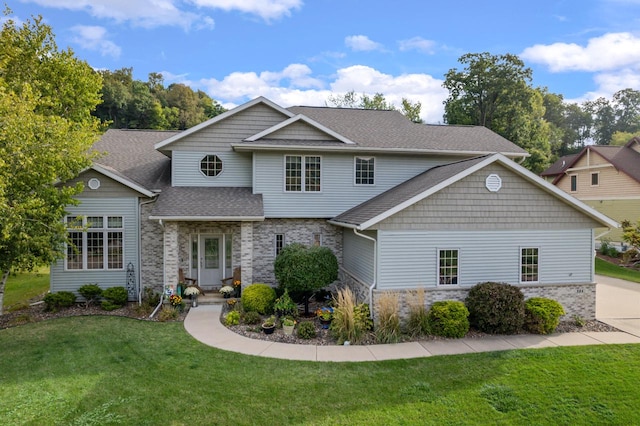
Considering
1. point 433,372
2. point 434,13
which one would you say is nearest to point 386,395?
point 433,372

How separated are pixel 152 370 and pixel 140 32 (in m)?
Answer: 16.2

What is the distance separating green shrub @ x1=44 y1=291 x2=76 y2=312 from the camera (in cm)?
1263

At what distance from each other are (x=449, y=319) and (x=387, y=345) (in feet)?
6.32

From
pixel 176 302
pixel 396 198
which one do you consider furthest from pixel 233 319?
pixel 396 198

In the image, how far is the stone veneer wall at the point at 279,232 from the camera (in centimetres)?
1459

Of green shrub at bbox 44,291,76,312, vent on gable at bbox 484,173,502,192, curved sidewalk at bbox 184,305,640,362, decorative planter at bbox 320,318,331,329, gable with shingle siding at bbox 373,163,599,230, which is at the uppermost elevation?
vent on gable at bbox 484,173,502,192

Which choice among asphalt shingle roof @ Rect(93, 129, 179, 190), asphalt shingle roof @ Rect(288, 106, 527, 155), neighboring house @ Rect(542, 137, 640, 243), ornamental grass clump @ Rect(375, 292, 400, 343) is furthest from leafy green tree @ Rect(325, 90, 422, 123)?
ornamental grass clump @ Rect(375, 292, 400, 343)

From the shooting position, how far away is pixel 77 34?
15969 millimetres

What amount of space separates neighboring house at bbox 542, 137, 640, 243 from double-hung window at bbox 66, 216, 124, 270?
27.4m

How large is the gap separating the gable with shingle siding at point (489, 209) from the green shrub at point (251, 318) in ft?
15.6

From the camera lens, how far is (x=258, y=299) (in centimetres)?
1216

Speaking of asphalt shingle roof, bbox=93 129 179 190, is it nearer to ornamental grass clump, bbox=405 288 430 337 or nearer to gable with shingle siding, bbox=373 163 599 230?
gable with shingle siding, bbox=373 163 599 230

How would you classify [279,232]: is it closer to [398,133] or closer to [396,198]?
[396,198]

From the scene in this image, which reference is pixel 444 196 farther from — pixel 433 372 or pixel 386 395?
pixel 386 395
